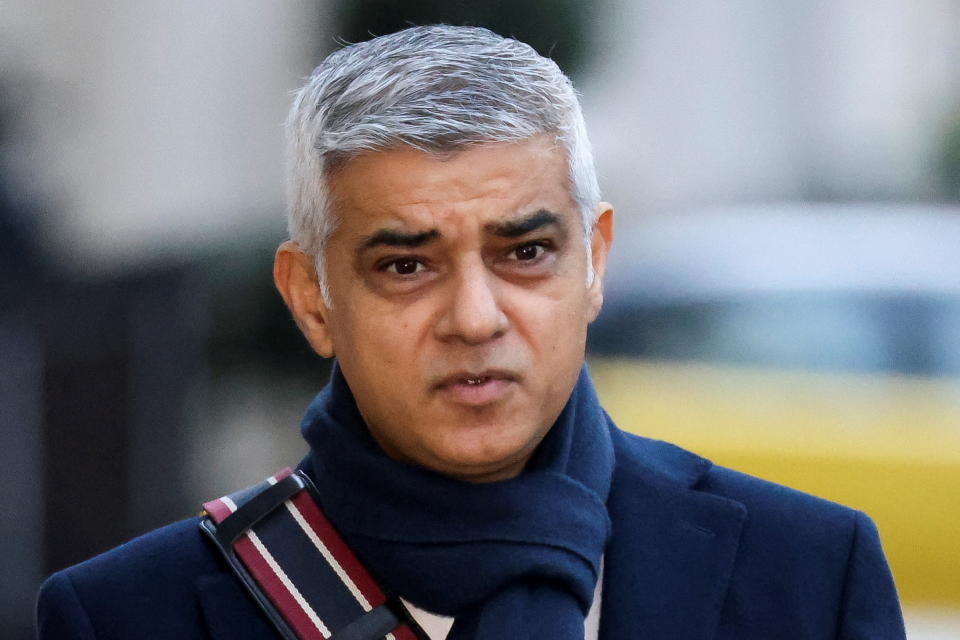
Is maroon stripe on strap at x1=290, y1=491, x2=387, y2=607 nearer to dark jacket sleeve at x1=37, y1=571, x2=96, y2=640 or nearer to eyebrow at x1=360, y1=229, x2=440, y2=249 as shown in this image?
dark jacket sleeve at x1=37, y1=571, x2=96, y2=640

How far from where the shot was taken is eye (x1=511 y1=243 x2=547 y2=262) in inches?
68.2

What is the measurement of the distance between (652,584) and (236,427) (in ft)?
7.10

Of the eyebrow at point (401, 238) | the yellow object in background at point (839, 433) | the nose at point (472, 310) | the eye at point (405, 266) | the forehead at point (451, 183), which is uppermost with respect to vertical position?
the forehead at point (451, 183)

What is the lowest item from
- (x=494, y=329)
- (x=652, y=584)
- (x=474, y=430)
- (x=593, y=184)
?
(x=652, y=584)

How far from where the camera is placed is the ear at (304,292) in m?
1.88

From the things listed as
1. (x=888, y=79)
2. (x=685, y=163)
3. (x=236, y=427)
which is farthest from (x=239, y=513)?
(x=888, y=79)

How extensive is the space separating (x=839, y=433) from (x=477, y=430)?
7.04 feet

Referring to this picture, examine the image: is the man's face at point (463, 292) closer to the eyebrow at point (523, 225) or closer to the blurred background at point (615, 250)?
the eyebrow at point (523, 225)

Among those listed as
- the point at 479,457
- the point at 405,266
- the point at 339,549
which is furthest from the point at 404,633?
the point at 405,266

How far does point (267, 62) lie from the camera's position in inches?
149

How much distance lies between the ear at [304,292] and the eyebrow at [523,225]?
12.4 inches

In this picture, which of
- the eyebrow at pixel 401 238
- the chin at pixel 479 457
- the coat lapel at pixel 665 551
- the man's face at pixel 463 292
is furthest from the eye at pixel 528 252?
the coat lapel at pixel 665 551

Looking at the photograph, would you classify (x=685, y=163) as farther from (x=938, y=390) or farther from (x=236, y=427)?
(x=236, y=427)

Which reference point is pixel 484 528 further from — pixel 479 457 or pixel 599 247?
pixel 599 247
